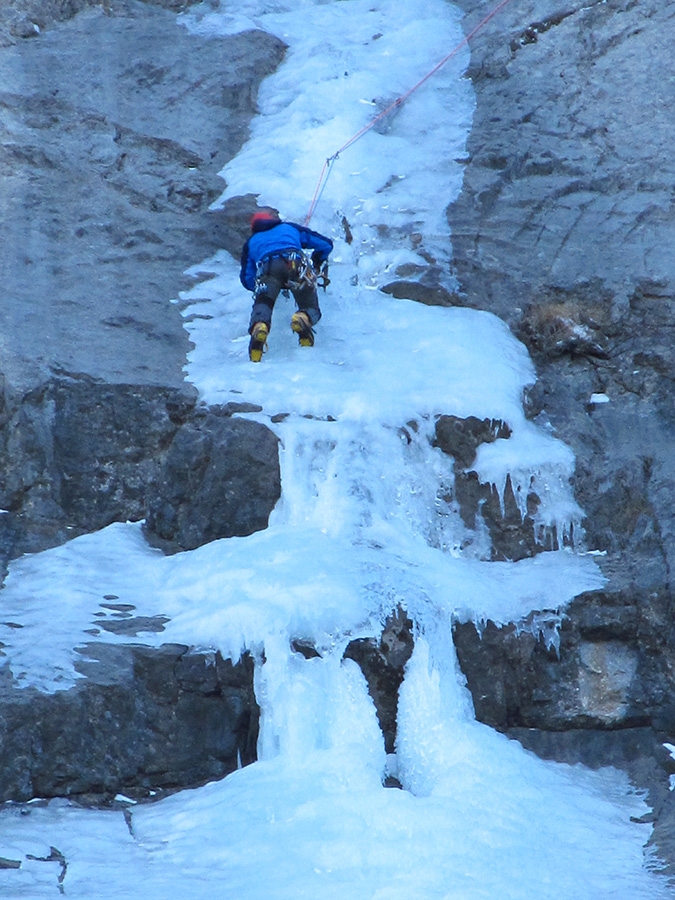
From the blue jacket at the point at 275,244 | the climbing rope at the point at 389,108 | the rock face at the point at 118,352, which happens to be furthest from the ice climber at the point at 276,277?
the climbing rope at the point at 389,108

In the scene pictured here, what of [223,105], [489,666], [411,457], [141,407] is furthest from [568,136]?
[489,666]

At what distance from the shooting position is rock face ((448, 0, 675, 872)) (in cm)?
672

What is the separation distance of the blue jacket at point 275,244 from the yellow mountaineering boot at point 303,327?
53 cm

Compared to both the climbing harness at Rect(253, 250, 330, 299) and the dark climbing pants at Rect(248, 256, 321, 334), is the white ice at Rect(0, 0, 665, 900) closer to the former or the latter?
the dark climbing pants at Rect(248, 256, 321, 334)

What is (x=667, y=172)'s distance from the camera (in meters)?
9.56

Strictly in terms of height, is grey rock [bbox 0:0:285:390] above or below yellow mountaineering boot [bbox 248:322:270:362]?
above

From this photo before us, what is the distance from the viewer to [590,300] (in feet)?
28.7

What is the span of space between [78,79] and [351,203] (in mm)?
3177

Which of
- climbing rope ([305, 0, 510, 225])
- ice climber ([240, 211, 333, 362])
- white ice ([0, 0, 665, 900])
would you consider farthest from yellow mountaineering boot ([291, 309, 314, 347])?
climbing rope ([305, 0, 510, 225])

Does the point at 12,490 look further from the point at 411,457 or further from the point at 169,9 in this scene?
the point at 169,9

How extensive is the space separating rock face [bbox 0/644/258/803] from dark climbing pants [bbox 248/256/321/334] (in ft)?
9.79

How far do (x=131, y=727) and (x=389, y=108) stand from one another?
773 cm

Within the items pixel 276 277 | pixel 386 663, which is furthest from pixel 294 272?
pixel 386 663

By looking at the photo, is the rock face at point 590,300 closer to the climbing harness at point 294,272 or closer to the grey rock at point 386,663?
the grey rock at point 386,663
